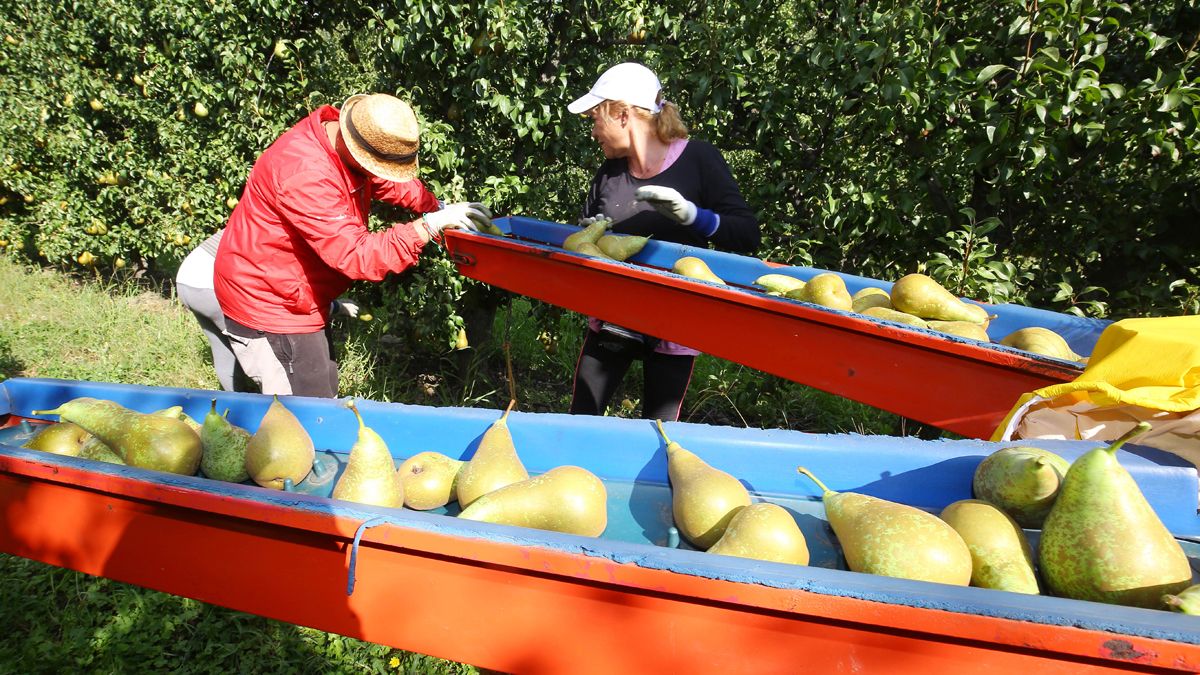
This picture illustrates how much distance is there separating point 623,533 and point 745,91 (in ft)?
8.62

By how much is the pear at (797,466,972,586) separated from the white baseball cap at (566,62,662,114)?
202 cm

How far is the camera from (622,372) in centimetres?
Answer: 304

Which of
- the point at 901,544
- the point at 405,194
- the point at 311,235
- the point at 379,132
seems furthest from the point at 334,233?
the point at 901,544

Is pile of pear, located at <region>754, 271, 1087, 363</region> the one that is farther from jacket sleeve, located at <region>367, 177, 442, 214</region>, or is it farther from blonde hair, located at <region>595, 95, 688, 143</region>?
jacket sleeve, located at <region>367, 177, 442, 214</region>

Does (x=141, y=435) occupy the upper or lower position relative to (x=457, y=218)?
lower

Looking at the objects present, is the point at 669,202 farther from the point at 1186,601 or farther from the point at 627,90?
Answer: the point at 1186,601

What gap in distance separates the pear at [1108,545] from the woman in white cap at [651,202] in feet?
5.67

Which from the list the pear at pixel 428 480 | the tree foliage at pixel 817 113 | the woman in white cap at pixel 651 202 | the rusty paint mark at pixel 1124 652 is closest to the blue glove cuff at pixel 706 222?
the woman in white cap at pixel 651 202

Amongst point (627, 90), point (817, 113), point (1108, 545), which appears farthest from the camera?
point (817, 113)

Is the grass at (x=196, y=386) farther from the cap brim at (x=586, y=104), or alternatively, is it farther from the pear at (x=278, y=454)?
the cap brim at (x=586, y=104)

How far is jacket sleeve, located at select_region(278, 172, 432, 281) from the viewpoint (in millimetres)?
2496

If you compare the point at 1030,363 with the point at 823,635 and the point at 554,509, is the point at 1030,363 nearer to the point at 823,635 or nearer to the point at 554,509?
the point at 823,635

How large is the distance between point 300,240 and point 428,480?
1592mm

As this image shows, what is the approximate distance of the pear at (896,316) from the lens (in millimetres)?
2055
